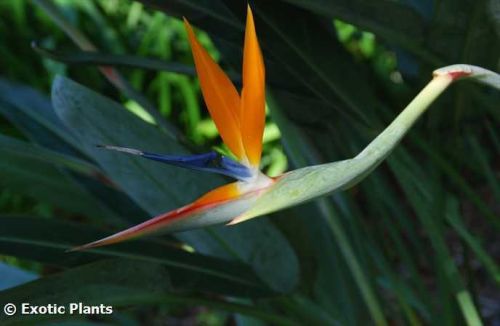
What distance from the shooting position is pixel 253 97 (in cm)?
44

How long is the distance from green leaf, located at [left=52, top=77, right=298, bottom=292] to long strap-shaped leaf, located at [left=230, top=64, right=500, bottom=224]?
37 cm

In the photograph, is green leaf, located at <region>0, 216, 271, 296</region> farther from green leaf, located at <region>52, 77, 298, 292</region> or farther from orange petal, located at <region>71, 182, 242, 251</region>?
orange petal, located at <region>71, 182, 242, 251</region>

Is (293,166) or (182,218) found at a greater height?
(293,166)

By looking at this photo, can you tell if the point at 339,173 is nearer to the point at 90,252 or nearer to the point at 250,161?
the point at 250,161

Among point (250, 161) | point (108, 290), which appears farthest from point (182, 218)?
point (108, 290)

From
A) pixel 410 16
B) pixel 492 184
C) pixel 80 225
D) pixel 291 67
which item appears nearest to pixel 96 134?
pixel 80 225

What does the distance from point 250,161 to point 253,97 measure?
0.04 metres

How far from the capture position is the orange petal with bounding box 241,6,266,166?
1.44 feet

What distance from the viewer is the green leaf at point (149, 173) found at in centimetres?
77

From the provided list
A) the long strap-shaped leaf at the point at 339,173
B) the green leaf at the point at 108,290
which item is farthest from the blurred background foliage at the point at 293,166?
the long strap-shaped leaf at the point at 339,173

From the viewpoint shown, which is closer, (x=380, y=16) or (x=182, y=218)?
(x=182, y=218)

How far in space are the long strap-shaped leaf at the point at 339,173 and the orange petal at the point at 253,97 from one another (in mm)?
32

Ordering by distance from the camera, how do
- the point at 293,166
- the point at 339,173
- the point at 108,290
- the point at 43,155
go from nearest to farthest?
the point at 339,173
the point at 108,290
the point at 43,155
the point at 293,166

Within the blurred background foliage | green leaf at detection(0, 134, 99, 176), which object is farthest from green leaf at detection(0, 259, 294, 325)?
green leaf at detection(0, 134, 99, 176)
